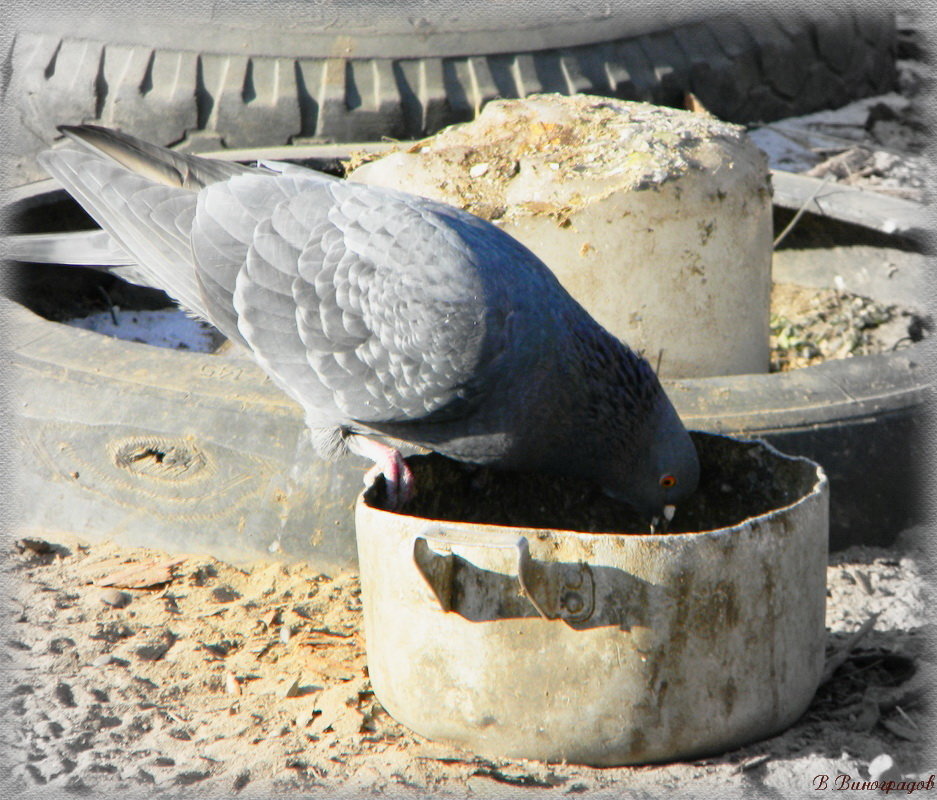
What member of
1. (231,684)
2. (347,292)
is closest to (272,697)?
(231,684)

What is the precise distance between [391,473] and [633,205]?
1493 mm

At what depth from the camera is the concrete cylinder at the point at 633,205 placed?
4.04 metres

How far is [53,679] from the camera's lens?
120 inches

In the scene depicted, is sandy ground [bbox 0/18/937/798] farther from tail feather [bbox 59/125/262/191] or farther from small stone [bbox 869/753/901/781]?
tail feather [bbox 59/125/262/191]

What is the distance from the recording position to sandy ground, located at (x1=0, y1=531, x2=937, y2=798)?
264 centimetres

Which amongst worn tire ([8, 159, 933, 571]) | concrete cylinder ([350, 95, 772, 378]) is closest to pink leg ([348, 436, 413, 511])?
worn tire ([8, 159, 933, 571])

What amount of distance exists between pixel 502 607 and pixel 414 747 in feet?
1.60

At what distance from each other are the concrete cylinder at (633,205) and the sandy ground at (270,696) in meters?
1.06

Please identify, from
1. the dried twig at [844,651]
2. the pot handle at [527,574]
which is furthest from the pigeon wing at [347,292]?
the dried twig at [844,651]

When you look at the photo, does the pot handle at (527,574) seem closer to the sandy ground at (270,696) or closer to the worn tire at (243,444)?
the sandy ground at (270,696)

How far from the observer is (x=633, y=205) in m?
4.04

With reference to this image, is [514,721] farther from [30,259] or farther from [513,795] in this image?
[30,259]

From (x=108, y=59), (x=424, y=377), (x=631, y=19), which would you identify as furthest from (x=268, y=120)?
(x=424, y=377)

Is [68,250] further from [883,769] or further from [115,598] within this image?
[883,769]
